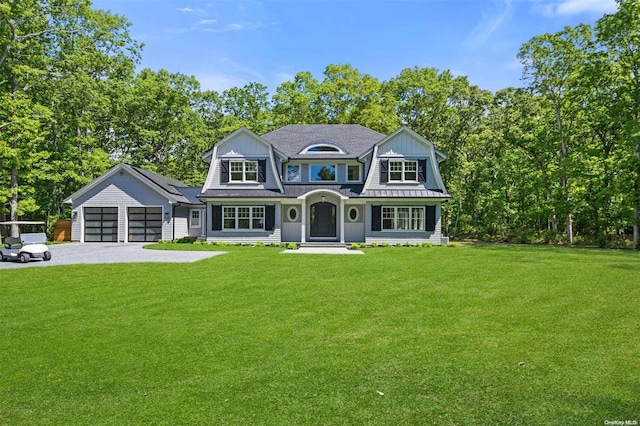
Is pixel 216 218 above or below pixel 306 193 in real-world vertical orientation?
below

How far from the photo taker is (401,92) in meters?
36.2

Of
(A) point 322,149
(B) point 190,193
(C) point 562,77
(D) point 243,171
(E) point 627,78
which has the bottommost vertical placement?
(B) point 190,193

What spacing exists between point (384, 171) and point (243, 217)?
27.9 ft

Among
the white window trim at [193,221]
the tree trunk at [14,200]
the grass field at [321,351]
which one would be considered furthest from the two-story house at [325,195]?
the tree trunk at [14,200]

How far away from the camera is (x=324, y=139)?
26219mm

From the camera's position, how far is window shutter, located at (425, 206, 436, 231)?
23.4 metres

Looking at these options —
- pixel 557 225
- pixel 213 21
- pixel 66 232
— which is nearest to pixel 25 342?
pixel 213 21

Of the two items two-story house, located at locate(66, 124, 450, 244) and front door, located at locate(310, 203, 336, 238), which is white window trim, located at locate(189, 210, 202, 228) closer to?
two-story house, located at locate(66, 124, 450, 244)

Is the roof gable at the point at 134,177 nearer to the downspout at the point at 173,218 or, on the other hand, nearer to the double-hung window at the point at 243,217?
the downspout at the point at 173,218

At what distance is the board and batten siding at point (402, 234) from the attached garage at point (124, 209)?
39.4ft

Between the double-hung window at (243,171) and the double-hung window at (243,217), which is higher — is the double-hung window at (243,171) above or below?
above

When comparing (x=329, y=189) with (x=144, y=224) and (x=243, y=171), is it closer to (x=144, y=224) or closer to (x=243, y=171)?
(x=243, y=171)

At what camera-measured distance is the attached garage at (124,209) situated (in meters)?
25.7

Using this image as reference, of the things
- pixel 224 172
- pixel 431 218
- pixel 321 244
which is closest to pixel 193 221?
pixel 224 172
